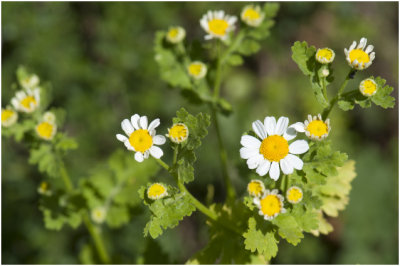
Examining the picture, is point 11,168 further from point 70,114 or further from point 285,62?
point 285,62

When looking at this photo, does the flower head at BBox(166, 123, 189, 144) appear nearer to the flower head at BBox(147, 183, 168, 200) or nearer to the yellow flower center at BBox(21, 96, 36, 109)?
the flower head at BBox(147, 183, 168, 200)

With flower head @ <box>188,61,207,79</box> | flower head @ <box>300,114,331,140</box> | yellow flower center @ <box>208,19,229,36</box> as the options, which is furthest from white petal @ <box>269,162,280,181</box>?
yellow flower center @ <box>208,19,229,36</box>

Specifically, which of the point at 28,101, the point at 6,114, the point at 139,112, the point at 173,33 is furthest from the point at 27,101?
the point at 139,112

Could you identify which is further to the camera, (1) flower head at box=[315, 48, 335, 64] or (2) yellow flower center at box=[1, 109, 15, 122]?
(2) yellow flower center at box=[1, 109, 15, 122]

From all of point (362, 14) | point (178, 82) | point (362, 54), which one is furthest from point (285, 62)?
point (362, 54)

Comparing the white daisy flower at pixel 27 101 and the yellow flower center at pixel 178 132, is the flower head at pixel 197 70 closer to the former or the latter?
the yellow flower center at pixel 178 132

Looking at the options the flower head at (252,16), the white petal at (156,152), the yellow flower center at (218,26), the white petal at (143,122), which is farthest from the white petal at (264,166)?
the flower head at (252,16)

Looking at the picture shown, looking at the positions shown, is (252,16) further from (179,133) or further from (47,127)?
(47,127)
